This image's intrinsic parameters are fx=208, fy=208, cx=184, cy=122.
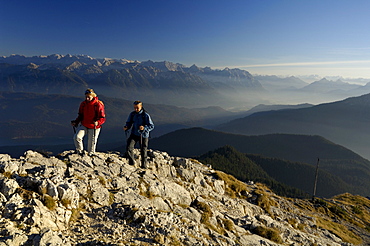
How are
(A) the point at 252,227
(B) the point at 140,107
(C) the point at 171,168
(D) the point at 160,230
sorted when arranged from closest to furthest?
(D) the point at 160,230, (A) the point at 252,227, (B) the point at 140,107, (C) the point at 171,168

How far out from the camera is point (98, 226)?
8.95 metres

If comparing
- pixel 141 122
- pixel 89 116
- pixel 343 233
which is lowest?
pixel 343 233

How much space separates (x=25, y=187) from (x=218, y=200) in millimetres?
14254

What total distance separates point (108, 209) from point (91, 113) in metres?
6.69

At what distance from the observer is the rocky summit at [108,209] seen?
8.02 metres

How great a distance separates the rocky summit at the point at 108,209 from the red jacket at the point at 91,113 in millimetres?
2495

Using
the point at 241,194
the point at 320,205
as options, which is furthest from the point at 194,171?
the point at 320,205

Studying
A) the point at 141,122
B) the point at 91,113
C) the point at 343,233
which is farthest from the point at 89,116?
the point at 343,233

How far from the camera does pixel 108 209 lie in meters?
10.2

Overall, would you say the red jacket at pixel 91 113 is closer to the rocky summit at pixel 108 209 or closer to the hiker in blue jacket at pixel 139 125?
the hiker in blue jacket at pixel 139 125

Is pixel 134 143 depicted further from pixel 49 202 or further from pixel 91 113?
pixel 49 202

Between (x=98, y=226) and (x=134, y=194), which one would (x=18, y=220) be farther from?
(x=134, y=194)

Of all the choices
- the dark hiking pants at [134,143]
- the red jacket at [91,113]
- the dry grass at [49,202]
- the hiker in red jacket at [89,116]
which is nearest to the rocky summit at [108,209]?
the dry grass at [49,202]

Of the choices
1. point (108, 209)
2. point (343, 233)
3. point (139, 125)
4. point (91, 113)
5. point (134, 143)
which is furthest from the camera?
point (343, 233)
